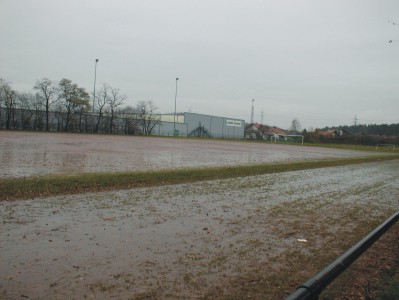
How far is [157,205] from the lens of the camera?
927cm

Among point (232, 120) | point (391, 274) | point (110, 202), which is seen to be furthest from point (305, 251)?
point (232, 120)

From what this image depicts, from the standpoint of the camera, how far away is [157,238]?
6430mm

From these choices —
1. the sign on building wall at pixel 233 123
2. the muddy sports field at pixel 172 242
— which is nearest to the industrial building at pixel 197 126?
the sign on building wall at pixel 233 123

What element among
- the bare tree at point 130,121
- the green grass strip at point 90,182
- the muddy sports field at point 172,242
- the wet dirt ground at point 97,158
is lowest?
the muddy sports field at point 172,242

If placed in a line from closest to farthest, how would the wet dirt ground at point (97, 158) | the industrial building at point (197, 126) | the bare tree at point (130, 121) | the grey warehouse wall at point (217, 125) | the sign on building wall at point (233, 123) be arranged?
the wet dirt ground at point (97, 158), the bare tree at point (130, 121), the industrial building at point (197, 126), the grey warehouse wall at point (217, 125), the sign on building wall at point (233, 123)

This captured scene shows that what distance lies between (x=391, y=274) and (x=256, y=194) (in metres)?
6.65

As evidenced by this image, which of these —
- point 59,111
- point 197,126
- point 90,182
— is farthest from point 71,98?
point 90,182

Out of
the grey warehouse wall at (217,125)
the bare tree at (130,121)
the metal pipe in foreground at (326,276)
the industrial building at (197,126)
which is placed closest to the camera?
the metal pipe in foreground at (326,276)

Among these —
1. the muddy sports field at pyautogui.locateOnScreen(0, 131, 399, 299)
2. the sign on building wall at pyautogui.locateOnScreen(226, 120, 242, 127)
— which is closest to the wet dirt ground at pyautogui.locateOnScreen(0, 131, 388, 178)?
the muddy sports field at pyautogui.locateOnScreen(0, 131, 399, 299)

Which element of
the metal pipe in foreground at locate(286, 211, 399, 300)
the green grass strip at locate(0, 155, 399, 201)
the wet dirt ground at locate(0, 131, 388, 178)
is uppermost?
the metal pipe in foreground at locate(286, 211, 399, 300)

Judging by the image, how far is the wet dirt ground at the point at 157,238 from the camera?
4.44 m

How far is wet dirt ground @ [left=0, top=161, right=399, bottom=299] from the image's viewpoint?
4.44 meters

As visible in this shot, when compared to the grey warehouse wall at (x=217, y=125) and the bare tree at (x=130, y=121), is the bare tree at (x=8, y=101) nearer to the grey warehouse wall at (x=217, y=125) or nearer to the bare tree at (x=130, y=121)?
the bare tree at (x=130, y=121)

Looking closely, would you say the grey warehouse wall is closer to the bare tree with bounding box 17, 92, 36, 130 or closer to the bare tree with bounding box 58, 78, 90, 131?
the bare tree with bounding box 58, 78, 90, 131
